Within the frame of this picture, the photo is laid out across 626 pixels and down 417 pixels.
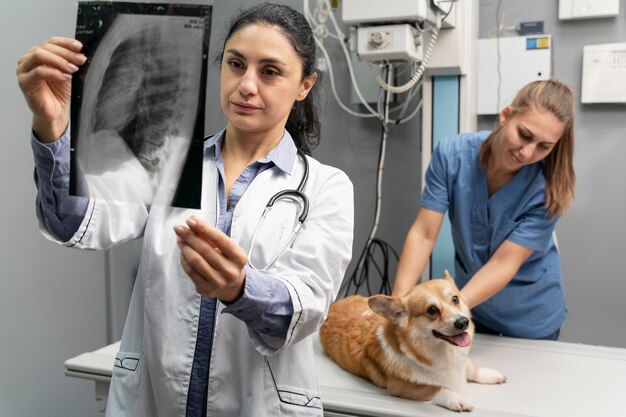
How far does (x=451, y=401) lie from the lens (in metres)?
1.34

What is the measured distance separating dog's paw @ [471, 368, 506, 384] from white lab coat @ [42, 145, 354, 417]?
25.7 inches

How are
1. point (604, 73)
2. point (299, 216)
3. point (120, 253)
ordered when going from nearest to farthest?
point (299, 216)
point (120, 253)
point (604, 73)

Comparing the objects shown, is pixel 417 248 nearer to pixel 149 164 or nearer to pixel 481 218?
pixel 481 218

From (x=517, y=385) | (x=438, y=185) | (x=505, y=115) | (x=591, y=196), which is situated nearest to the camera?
(x=517, y=385)

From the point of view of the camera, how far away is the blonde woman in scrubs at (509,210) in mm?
1697

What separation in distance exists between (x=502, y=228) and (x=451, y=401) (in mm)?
682

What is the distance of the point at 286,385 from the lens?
95 cm

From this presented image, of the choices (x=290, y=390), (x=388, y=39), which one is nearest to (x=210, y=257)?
(x=290, y=390)

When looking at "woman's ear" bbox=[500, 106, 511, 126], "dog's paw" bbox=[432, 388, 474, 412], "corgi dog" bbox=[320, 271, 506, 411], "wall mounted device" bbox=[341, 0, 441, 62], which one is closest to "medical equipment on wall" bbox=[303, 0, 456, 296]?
"wall mounted device" bbox=[341, 0, 441, 62]

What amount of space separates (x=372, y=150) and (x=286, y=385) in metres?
2.08

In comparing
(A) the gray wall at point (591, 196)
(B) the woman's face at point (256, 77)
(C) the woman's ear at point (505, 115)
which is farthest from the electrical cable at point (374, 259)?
(B) the woman's face at point (256, 77)

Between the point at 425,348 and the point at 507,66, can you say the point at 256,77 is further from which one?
the point at 507,66

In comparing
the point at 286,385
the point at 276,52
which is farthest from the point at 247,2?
the point at 286,385

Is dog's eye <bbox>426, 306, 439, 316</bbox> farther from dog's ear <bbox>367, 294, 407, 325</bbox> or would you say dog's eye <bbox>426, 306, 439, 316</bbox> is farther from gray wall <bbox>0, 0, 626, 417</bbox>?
gray wall <bbox>0, 0, 626, 417</bbox>
